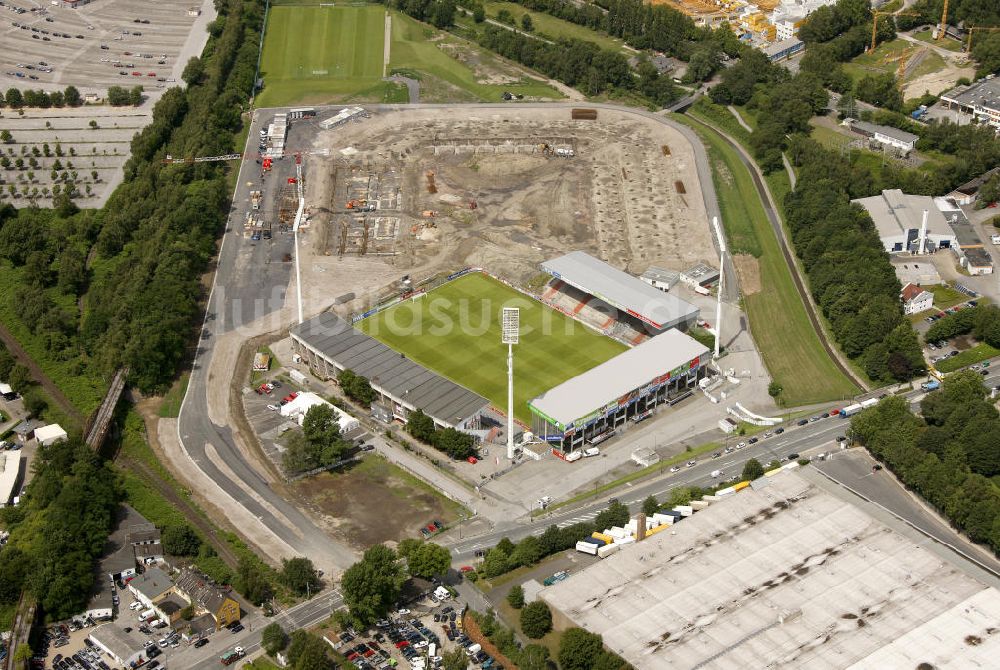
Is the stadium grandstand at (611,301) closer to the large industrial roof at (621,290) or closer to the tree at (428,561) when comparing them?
the large industrial roof at (621,290)

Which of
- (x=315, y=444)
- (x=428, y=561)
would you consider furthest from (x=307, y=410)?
(x=428, y=561)

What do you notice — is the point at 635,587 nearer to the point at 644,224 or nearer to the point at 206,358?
the point at 206,358

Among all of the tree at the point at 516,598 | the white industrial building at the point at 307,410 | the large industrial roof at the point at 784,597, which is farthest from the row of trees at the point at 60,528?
the large industrial roof at the point at 784,597

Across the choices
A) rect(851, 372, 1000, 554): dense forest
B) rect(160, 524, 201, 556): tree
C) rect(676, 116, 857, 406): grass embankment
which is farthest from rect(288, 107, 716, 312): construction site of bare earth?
rect(160, 524, 201, 556): tree

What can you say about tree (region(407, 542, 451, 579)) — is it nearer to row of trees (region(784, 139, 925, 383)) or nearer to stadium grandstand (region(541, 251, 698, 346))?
stadium grandstand (region(541, 251, 698, 346))

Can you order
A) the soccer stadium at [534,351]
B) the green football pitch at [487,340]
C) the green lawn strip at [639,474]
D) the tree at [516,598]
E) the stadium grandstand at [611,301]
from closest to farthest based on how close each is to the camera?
the tree at [516,598], the green lawn strip at [639,474], the soccer stadium at [534,351], the green football pitch at [487,340], the stadium grandstand at [611,301]

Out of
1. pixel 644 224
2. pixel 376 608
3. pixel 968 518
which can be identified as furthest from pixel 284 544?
pixel 644 224

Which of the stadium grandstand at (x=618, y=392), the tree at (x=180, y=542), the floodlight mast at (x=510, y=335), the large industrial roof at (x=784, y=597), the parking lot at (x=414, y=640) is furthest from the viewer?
the stadium grandstand at (x=618, y=392)

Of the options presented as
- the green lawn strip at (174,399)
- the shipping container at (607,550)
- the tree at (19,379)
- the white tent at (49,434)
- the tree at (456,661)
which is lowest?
the tree at (19,379)
